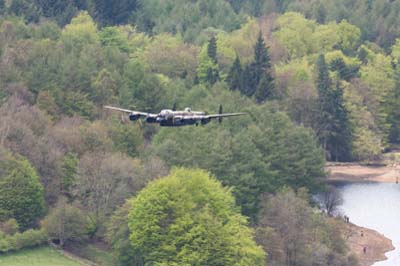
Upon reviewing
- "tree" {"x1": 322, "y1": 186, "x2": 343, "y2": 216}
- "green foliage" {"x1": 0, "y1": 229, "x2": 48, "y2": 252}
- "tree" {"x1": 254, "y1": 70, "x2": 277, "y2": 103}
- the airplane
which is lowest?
"green foliage" {"x1": 0, "y1": 229, "x2": 48, "y2": 252}

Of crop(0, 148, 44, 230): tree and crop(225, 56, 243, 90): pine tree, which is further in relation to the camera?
crop(225, 56, 243, 90): pine tree

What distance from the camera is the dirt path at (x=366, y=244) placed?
468 feet

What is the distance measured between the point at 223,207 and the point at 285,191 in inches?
668

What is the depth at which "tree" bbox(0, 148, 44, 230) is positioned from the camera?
5049 inches

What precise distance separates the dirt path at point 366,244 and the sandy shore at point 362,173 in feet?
98.5

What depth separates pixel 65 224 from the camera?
419 ft

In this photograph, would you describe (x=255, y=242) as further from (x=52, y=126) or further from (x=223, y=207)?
(x=52, y=126)

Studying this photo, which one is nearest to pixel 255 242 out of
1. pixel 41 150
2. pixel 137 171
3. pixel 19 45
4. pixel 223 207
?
pixel 223 207

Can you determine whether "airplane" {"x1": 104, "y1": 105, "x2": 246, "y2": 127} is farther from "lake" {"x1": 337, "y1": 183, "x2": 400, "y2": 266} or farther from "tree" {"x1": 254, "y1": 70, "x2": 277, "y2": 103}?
"tree" {"x1": 254, "y1": 70, "x2": 277, "y2": 103}

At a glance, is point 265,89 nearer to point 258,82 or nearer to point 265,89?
point 265,89

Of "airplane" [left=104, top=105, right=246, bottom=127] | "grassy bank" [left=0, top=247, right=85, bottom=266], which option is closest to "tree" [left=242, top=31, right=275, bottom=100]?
"grassy bank" [left=0, top=247, right=85, bottom=266]

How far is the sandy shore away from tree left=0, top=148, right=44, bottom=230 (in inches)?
2239

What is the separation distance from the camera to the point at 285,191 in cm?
14125

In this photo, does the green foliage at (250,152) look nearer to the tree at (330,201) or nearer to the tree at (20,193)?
the tree at (330,201)
